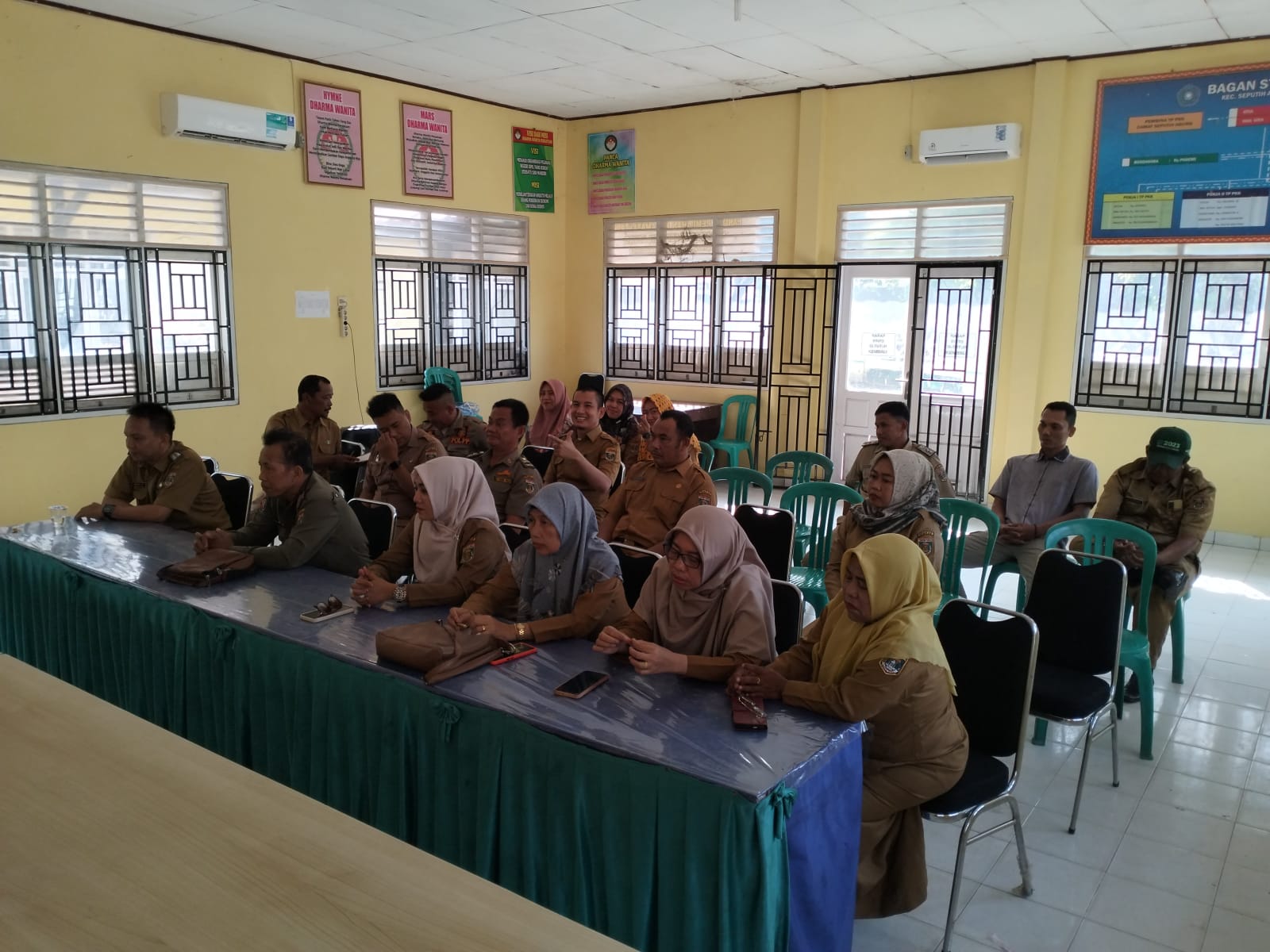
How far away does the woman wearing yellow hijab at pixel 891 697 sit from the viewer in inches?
90.1

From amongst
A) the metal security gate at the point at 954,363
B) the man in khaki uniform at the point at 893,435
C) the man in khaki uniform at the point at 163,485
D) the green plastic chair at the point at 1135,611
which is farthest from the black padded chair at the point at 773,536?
the metal security gate at the point at 954,363

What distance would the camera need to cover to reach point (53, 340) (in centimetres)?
600

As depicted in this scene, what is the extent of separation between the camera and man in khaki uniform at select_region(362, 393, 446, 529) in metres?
4.87

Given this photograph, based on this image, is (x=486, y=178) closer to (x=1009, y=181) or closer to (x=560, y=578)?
(x=1009, y=181)

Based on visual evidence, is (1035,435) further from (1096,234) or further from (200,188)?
(200,188)

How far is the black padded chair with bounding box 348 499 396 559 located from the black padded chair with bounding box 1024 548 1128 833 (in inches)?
101

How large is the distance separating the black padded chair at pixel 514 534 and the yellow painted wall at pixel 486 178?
3997 millimetres

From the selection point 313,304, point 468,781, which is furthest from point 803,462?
point 313,304

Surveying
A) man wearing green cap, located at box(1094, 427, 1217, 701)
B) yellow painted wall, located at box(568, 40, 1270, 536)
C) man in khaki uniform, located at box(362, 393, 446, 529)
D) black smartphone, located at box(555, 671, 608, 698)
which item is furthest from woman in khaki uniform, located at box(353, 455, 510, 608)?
yellow painted wall, located at box(568, 40, 1270, 536)

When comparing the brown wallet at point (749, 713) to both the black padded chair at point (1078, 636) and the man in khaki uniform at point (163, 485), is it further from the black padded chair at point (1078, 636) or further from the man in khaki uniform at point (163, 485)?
the man in khaki uniform at point (163, 485)

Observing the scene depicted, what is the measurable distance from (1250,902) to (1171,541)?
2007mm

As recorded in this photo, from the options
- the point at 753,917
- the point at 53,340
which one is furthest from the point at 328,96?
the point at 753,917

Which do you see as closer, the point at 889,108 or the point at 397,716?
the point at 397,716

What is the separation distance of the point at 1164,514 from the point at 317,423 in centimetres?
487
